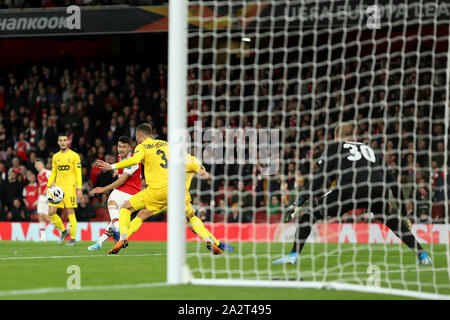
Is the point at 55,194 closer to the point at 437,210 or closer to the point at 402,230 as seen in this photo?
the point at 437,210

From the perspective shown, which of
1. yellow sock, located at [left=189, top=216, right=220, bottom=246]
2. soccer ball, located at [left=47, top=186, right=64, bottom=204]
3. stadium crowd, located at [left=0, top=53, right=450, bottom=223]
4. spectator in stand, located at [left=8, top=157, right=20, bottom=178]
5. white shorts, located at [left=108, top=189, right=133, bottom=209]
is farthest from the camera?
spectator in stand, located at [left=8, top=157, right=20, bottom=178]

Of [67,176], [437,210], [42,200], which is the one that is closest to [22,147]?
[42,200]

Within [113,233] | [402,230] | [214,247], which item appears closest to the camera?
[402,230]

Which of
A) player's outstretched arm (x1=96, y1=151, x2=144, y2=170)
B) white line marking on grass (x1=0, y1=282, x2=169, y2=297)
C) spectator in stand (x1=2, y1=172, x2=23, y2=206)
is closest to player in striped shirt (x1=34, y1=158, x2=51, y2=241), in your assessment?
spectator in stand (x1=2, y1=172, x2=23, y2=206)

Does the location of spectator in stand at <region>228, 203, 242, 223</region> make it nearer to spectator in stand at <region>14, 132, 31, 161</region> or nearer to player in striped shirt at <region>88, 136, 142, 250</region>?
player in striped shirt at <region>88, 136, 142, 250</region>

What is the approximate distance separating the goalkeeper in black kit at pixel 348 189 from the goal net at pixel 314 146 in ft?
0.85

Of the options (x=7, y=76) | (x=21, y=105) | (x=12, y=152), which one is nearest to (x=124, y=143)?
(x=12, y=152)

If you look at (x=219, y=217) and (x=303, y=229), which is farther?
(x=219, y=217)

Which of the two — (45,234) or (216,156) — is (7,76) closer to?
(45,234)

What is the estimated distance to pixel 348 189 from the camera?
30.1ft

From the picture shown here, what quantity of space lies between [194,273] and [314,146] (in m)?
9.10

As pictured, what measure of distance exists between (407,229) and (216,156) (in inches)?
295

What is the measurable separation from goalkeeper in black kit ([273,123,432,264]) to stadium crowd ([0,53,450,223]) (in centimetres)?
534

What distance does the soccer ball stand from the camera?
15.0 metres
